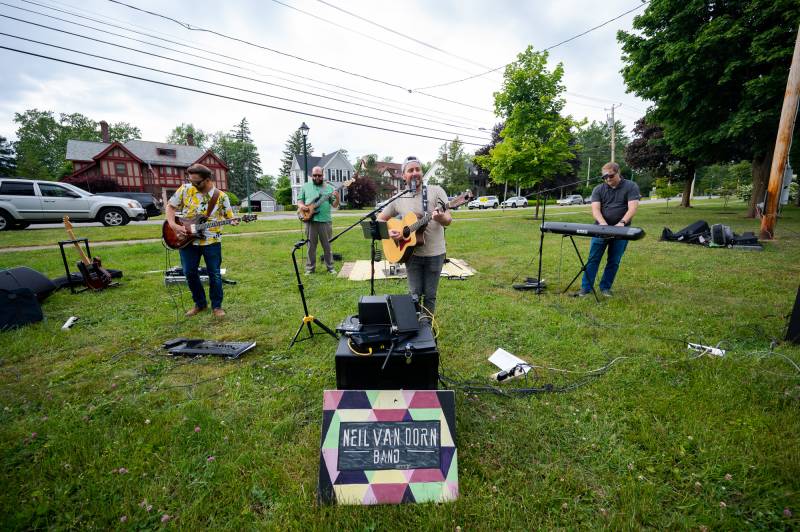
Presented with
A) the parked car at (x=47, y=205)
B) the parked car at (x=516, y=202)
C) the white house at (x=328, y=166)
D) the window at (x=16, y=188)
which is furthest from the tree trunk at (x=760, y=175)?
the white house at (x=328, y=166)

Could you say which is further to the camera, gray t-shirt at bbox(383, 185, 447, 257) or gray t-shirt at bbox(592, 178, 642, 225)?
gray t-shirt at bbox(592, 178, 642, 225)

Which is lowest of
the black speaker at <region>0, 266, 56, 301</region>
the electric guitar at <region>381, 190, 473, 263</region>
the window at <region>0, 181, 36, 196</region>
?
the black speaker at <region>0, 266, 56, 301</region>

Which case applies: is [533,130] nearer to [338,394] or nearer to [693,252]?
[693,252]

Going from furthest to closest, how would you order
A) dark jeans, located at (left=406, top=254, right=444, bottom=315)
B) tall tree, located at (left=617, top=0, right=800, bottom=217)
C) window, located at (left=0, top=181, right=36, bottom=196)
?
window, located at (left=0, top=181, right=36, bottom=196)
tall tree, located at (left=617, top=0, right=800, bottom=217)
dark jeans, located at (left=406, top=254, right=444, bottom=315)

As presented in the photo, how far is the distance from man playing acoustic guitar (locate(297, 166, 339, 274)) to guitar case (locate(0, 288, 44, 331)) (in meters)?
3.95

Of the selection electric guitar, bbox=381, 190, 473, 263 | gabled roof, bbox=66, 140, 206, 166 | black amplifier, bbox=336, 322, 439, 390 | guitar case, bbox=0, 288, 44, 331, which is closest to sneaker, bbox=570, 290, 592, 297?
electric guitar, bbox=381, 190, 473, 263

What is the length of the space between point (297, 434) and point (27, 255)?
10.7 m

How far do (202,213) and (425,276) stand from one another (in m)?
3.29

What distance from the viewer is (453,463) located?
6.60ft

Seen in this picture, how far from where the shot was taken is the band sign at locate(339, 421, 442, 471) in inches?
78.5

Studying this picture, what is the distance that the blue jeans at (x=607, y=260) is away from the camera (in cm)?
526

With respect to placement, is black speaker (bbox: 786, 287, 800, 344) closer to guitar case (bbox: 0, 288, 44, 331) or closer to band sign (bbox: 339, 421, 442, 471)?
band sign (bbox: 339, 421, 442, 471)

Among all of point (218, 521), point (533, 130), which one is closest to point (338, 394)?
point (218, 521)

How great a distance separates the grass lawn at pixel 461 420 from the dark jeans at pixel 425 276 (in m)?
0.76
